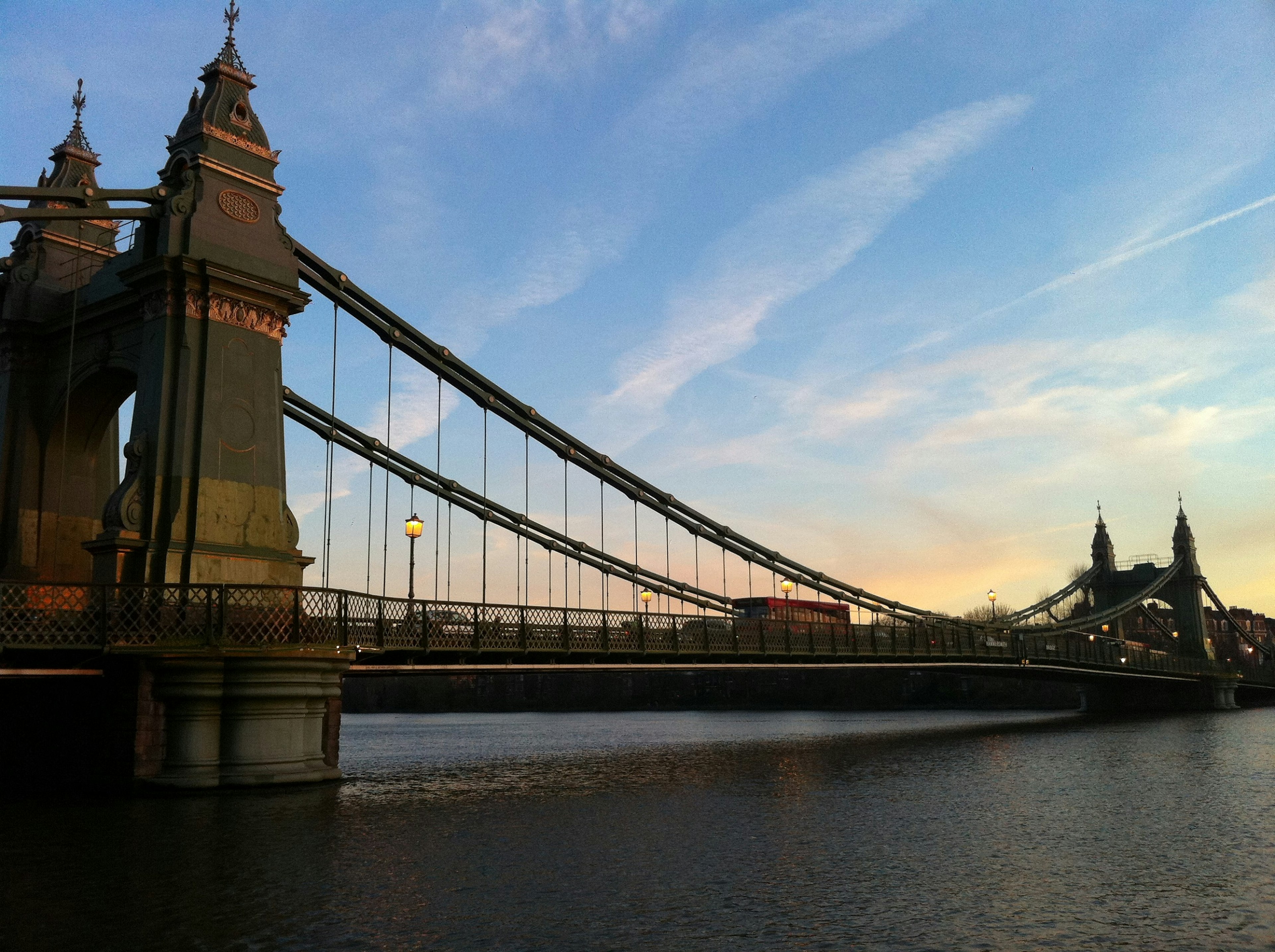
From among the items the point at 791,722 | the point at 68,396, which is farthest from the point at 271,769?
the point at 791,722

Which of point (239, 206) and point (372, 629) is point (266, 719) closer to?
point (372, 629)

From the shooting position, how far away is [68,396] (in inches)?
1043

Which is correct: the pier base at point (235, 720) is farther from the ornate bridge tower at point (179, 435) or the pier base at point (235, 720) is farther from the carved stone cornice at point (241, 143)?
the carved stone cornice at point (241, 143)

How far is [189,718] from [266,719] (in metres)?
1.55

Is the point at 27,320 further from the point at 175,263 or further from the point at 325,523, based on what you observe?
the point at 325,523

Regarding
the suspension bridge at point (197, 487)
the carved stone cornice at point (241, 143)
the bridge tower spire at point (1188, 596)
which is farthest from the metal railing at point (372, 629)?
the bridge tower spire at point (1188, 596)

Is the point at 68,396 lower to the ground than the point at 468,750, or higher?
higher

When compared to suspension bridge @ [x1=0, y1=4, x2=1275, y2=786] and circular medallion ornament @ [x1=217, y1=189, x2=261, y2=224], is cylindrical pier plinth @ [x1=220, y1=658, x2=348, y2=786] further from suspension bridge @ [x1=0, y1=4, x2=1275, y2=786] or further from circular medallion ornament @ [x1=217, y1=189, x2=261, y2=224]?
circular medallion ornament @ [x1=217, y1=189, x2=261, y2=224]

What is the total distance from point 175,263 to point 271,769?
11.6 meters

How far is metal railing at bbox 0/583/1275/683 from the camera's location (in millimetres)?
22469

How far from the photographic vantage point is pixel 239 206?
26.8m

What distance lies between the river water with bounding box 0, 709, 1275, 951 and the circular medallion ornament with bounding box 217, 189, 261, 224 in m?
13.4

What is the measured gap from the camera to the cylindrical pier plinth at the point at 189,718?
23281 millimetres

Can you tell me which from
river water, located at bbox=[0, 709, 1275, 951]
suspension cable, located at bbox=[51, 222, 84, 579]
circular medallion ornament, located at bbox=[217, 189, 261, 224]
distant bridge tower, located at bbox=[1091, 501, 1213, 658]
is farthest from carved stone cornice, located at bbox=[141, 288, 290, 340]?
distant bridge tower, located at bbox=[1091, 501, 1213, 658]
